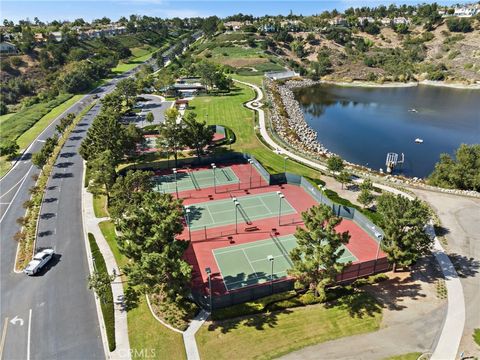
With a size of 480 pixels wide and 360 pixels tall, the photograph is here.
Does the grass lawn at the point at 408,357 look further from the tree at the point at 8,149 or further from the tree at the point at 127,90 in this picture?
the tree at the point at 127,90

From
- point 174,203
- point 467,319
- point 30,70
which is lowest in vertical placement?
point 467,319

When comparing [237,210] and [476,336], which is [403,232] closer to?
[476,336]

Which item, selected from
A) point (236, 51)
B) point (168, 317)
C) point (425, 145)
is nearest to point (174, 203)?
point (168, 317)

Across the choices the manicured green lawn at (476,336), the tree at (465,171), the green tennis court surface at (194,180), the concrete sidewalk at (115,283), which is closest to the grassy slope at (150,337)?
the concrete sidewalk at (115,283)

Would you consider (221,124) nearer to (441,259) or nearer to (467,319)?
(441,259)

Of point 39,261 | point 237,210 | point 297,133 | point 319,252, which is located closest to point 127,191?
point 39,261

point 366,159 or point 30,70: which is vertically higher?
point 30,70

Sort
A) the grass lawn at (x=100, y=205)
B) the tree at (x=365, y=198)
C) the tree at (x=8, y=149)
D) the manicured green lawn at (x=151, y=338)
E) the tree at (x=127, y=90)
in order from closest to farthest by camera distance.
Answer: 1. the manicured green lawn at (x=151, y=338)
2. the tree at (x=365, y=198)
3. the grass lawn at (x=100, y=205)
4. the tree at (x=8, y=149)
5. the tree at (x=127, y=90)

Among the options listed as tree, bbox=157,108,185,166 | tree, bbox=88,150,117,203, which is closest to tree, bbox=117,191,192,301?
tree, bbox=88,150,117,203
